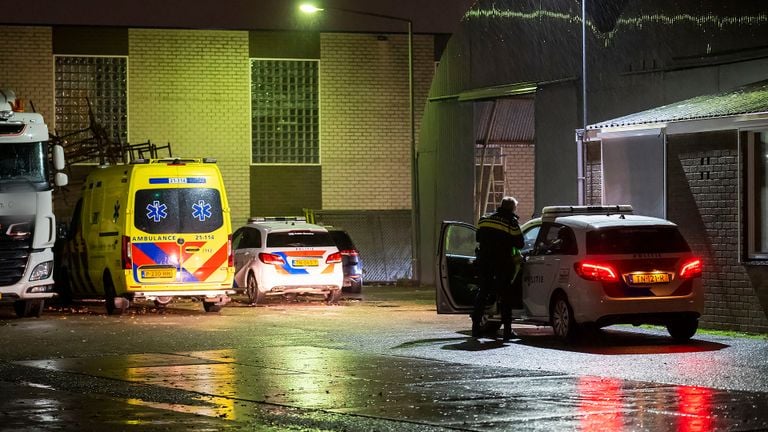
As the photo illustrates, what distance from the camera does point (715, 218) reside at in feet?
63.2

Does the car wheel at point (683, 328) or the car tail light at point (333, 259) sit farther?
the car tail light at point (333, 259)

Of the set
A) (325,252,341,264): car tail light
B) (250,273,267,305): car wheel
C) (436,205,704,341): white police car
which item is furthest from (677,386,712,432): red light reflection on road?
(250,273,267,305): car wheel

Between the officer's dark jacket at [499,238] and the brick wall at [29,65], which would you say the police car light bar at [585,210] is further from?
the brick wall at [29,65]

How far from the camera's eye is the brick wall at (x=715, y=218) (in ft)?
61.4

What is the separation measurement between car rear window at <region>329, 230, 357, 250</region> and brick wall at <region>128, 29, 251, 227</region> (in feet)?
23.5

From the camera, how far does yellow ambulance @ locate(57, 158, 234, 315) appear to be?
23.2 meters

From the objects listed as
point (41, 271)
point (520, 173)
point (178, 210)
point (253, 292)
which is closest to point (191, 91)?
point (520, 173)

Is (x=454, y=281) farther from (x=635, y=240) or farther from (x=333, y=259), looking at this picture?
(x=333, y=259)

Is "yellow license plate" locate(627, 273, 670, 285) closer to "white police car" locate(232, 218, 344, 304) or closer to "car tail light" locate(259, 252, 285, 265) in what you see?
"white police car" locate(232, 218, 344, 304)

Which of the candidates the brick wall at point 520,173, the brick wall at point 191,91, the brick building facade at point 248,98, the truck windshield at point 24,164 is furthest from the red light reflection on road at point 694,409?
the brick wall at point 520,173

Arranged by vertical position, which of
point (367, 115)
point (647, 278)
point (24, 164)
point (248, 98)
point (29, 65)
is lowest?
point (647, 278)

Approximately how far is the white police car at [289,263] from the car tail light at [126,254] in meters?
3.15

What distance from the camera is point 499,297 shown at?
59.2 ft

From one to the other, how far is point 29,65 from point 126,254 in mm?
13561
